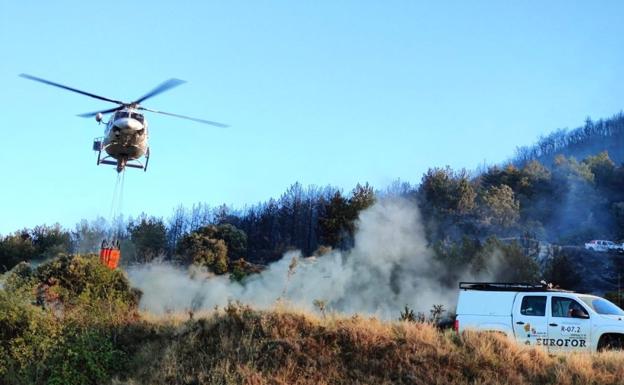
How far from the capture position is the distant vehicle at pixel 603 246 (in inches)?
1877

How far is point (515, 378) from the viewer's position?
10.5 meters

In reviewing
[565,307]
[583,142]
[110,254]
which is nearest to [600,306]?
[565,307]

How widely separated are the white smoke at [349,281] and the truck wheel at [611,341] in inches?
594

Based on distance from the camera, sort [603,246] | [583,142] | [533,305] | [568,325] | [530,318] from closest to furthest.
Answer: [568,325] < [530,318] < [533,305] < [603,246] < [583,142]

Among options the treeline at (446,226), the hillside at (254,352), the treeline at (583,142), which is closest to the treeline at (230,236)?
the treeline at (446,226)

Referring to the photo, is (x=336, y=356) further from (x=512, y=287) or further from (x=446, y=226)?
(x=446, y=226)

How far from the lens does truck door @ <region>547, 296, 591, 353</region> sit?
14812mm

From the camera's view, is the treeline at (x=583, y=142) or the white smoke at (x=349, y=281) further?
the treeline at (x=583, y=142)

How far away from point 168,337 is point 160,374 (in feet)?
5.43

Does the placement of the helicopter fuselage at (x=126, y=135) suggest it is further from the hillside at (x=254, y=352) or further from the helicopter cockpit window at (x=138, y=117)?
the hillside at (x=254, y=352)

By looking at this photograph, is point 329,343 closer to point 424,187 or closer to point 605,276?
point 605,276

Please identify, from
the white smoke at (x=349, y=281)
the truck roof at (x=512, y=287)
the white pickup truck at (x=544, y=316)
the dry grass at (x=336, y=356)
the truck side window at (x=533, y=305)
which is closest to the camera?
the dry grass at (x=336, y=356)

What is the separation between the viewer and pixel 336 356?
37.0 ft

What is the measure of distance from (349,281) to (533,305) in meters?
20.9
